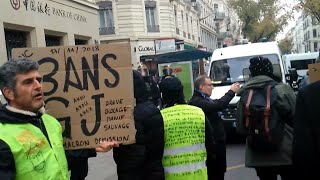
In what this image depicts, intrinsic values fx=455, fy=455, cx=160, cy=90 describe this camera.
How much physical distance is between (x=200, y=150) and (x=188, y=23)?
4425 cm

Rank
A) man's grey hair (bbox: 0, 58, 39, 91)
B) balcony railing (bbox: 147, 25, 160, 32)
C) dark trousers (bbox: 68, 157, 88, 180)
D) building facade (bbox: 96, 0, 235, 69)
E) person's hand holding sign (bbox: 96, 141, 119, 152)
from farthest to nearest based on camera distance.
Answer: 1. balcony railing (bbox: 147, 25, 160, 32)
2. building facade (bbox: 96, 0, 235, 69)
3. dark trousers (bbox: 68, 157, 88, 180)
4. person's hand holding sign (bbox: 96, 141, 119, 152)
5. man's grey hair (bbox: 0, 58, 39, 91)

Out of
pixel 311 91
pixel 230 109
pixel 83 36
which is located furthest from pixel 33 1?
pixel 311 91

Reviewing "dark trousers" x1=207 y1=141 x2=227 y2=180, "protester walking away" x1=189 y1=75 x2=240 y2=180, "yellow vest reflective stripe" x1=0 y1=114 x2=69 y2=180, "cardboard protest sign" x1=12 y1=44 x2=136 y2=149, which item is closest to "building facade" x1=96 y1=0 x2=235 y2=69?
"protester walking away" x1=189 y1=75 x2=240 y2=180

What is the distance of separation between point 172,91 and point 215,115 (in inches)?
54.8

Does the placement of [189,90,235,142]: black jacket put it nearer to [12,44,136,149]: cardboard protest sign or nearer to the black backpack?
the black backpack

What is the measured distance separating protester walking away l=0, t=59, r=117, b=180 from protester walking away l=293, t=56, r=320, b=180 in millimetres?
1372

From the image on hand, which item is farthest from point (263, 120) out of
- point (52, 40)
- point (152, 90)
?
point (52, 40)

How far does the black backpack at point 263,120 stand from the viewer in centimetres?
443

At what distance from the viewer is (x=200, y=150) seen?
4.10m

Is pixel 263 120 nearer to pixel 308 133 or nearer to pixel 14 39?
pixel 308 133

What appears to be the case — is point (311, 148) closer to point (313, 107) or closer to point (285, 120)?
point (313, 107)

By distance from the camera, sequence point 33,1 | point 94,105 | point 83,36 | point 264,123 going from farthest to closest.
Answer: point 83,36
point 33,1
point 264,123
point 94,105

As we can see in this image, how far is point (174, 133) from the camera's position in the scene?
4.00m

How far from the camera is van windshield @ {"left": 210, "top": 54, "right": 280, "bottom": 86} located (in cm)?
1106
